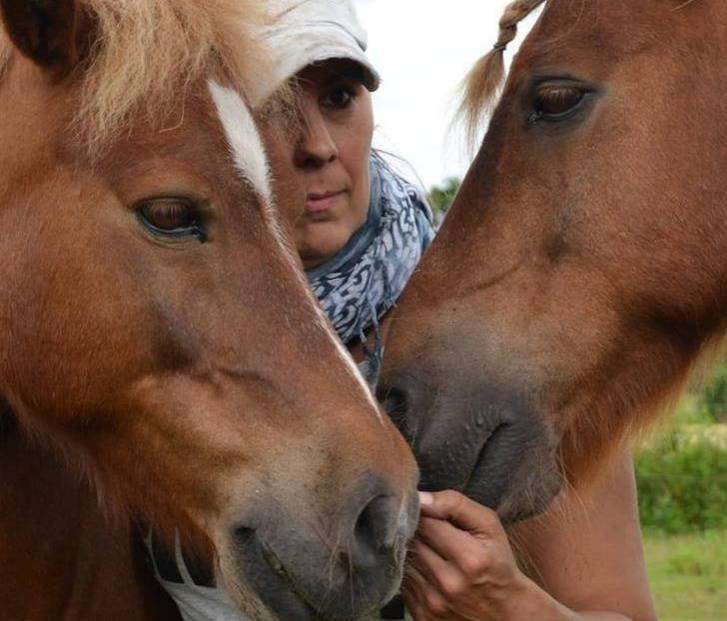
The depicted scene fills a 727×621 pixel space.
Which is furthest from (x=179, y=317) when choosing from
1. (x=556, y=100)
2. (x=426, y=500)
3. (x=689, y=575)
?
(x=689, y=575)

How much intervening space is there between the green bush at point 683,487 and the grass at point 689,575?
0.89 ft

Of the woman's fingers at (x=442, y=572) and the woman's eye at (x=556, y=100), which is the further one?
the woman's eye at (x=556, y=100)

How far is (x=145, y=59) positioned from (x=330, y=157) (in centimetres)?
76

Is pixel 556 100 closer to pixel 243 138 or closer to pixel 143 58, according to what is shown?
pixel 243 138

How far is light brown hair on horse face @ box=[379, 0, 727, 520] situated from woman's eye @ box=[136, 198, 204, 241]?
0.74m

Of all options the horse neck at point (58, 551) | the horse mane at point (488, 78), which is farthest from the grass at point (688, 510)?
the horse neck at point (58, 551)

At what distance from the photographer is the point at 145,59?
2.77m

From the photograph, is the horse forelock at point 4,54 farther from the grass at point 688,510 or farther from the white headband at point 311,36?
the grass at point 688,510

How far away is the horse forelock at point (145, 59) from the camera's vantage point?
2742 mm

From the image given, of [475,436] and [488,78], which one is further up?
[488,78]

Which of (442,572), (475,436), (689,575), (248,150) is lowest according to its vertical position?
(689,575)

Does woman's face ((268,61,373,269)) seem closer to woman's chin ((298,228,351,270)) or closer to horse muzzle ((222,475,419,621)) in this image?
woman's chin ((298,228,351,270))

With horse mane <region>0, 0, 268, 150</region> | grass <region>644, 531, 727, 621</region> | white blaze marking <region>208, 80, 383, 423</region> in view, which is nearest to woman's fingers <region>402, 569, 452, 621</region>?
white blaze marking <region>208, 80, 383, 423</region>

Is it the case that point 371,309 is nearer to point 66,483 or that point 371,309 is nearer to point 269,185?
point 269,185
